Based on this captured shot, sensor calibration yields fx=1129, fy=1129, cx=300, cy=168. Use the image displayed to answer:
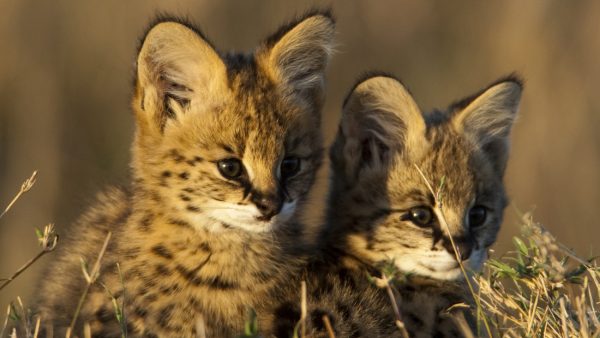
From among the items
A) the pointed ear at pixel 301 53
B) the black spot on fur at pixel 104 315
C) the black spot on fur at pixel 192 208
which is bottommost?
the black spot on fur at pixel 104 315

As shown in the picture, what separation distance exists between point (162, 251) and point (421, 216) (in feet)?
3.36

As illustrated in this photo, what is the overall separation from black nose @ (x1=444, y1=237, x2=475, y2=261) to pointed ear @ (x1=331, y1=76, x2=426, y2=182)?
0.47m

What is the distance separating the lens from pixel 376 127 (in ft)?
15.9

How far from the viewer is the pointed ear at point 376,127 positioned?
186 inches

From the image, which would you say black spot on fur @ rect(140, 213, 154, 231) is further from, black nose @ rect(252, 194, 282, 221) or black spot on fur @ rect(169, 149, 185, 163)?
black nose @ rect(252, 194, 282, 221)

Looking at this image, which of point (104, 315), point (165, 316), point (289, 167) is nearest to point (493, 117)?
point (289, 167)

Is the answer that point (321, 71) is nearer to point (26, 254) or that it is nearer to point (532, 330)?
point (532, 330)

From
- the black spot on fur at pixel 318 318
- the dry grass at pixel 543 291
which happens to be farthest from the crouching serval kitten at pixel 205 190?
the dry grass at pixel 543 291

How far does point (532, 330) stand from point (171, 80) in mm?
1702

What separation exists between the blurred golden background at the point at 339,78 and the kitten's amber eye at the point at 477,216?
8.92 ft

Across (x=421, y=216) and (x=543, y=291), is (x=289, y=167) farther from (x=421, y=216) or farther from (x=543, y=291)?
(x=543, y=291)

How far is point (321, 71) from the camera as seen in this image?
15.9 ft

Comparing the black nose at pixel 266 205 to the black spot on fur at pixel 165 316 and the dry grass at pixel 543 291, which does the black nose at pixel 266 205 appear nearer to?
the black spot on fur at pixel 165 316

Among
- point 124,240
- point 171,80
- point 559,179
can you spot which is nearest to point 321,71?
point 171,80
